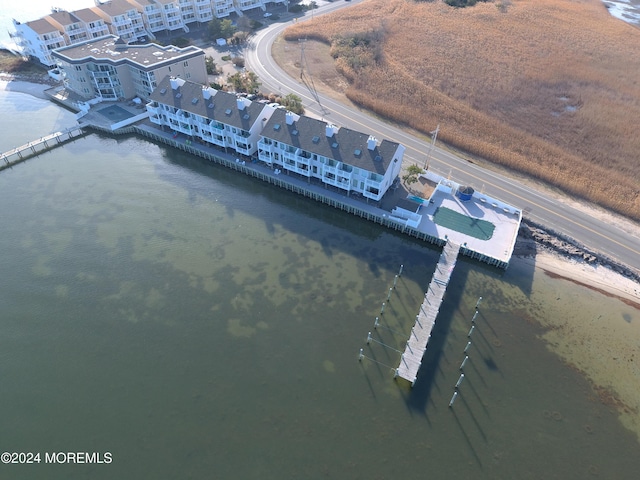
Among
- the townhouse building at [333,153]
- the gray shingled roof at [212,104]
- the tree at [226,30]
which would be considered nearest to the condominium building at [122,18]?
the tree at [226,30]

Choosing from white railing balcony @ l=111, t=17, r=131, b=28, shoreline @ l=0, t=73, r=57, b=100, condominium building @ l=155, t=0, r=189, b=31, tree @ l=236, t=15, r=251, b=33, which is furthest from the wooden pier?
tree @ l=236, t=15, r=251, b=33

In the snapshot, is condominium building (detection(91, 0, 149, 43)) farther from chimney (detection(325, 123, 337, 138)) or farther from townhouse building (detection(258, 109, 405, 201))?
chimney (detection(325, 123, 337, 138))

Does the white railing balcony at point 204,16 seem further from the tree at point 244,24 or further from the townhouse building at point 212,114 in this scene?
the townhouse building at point 212,114

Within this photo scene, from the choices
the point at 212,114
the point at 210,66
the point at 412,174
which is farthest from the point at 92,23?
the point at 412,174

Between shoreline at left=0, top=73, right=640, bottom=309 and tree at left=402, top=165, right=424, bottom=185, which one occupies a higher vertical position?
tree at left=402, top=165, right=424, bottom=185

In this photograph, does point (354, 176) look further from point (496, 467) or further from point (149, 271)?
point (496, 467)

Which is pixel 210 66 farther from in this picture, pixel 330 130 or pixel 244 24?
pixel 330 130

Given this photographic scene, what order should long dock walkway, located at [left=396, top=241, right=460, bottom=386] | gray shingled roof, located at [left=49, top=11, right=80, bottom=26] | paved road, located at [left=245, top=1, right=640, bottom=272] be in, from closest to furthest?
long dock walkway, located at [left=396, top=241, right=460, bottom=386] → paved road, located at [left=245, top=1, right=640, bottom=272] → gray shingled roof, located at [left=49, top=11, right=80, bottom=26]

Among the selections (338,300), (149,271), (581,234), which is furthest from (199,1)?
(581,234)
